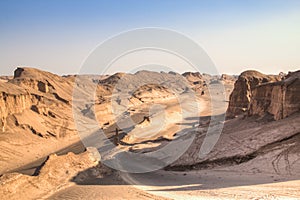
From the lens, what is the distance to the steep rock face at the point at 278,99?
25605 mm

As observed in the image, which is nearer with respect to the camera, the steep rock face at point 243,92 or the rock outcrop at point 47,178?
the rock outcrop at point 47,178

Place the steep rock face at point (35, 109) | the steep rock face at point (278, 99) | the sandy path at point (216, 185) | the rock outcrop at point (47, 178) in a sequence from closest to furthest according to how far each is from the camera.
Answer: the sandy path at point (216, 185) < the rock outcrop at point (47, 178) < the steep rock face at point (278, 99) < the steep rock face at point (35, 109)

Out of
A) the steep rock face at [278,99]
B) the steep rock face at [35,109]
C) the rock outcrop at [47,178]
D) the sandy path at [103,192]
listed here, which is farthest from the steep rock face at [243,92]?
the sandy path at [103,192]

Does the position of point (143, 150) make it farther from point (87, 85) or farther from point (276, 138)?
point (87, 85)

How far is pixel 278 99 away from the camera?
90.3ft

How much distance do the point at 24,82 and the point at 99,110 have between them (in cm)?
1317

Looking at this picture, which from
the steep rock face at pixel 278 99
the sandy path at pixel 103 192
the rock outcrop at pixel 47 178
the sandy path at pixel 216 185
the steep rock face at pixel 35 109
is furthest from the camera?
the steep rock face at pixel 35 109

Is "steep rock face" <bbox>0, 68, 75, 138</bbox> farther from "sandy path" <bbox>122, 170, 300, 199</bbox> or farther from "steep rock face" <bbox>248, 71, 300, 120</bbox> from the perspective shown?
"steep rock face" <bbox>248, 71, 300, 120</bbox>

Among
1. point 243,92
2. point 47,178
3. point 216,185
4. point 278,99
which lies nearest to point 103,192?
point 47,178

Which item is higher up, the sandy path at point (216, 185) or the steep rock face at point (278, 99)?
the steep rock face at point (278, 99)

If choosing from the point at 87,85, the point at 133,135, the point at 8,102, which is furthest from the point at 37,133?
the point at 87,85

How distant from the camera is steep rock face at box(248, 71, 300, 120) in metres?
25.6

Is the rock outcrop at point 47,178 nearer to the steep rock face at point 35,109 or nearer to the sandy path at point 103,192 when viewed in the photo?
the sandy path at point 103,192

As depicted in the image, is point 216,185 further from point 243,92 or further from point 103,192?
point 243,92
